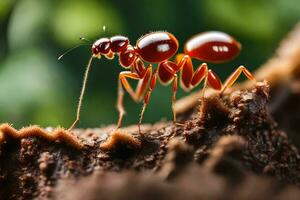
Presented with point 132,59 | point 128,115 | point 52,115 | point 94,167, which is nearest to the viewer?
point 94,167

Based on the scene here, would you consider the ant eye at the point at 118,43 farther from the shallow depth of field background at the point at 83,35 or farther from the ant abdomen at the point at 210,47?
the shallow depth of field background at the point at 83,35

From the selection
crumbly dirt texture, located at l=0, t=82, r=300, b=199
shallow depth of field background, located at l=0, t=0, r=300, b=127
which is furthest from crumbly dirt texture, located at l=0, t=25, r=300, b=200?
shallow depth of field background, located at l=0, t=0, r=300, b=127

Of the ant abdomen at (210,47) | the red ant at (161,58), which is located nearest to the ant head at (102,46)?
the red ant at (161,58)

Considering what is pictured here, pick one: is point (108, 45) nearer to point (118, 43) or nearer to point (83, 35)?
point (118, 43)

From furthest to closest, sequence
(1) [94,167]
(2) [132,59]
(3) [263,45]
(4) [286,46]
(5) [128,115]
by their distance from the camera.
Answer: (3) [263,45] < (5) [128,115] < (4) [286,46] < (2) [132,59] < (1) [94,167]

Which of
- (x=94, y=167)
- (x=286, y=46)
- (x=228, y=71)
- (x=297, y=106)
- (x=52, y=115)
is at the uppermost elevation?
(x=228, y=71)

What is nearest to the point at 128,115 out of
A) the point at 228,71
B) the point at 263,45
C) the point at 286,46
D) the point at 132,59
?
the point at 228,71

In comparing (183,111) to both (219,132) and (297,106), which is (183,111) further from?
(219,132)
